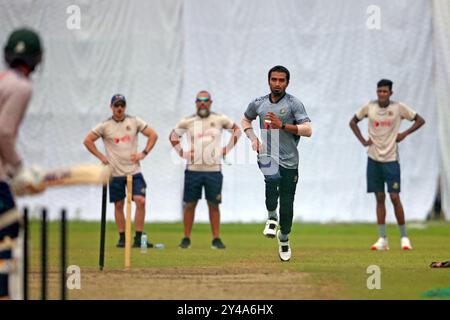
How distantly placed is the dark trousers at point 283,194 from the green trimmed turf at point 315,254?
1.69 feet

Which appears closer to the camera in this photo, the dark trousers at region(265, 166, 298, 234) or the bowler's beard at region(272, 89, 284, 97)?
the bowler's beard at region(272, 89, 284, 97)

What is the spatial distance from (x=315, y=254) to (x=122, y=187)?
3219 millimetres

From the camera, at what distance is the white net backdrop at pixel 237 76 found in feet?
77.2

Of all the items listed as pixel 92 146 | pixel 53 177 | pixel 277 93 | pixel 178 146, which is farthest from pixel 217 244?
pixel 53 177

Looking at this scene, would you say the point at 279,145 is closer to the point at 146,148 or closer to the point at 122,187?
the point at 146,148

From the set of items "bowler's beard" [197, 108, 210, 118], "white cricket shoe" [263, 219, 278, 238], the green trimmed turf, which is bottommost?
the green trimmed turf

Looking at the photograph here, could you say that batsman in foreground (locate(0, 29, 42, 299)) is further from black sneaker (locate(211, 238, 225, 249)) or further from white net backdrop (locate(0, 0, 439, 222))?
white net backdrop (locate(0, 0, 439, 222))

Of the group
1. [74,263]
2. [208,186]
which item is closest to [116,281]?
[74,263]

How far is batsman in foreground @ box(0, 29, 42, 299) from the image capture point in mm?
6938

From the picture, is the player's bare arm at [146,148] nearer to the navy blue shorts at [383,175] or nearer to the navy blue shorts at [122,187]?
the navy blue shorts at [122,187]

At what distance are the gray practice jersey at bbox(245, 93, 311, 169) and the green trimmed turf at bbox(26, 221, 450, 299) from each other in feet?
4.08

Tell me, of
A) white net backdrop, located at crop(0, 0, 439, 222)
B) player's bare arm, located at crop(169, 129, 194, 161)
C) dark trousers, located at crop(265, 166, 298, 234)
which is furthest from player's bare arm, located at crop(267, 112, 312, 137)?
white net backdrop, located at crop(0, 0, 439, 222)

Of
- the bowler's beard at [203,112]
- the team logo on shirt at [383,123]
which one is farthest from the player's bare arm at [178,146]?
the team logo on shirt at [383,123]

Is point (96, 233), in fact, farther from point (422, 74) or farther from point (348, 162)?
point (422, 74)
